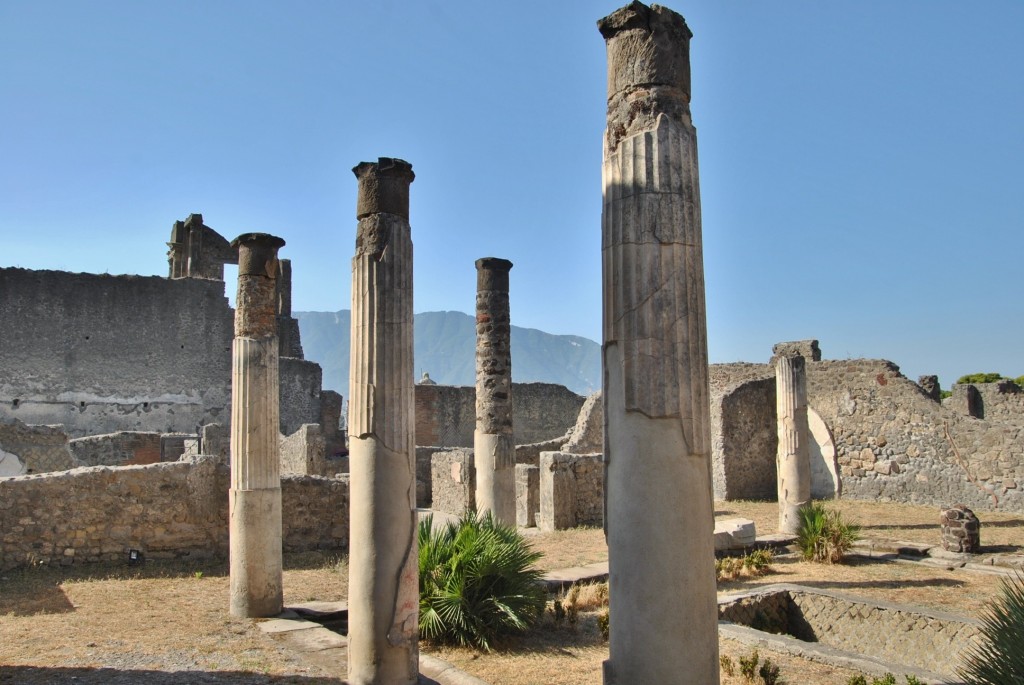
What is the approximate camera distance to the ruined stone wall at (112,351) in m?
26.5

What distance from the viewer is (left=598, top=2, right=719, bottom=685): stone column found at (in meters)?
3.49

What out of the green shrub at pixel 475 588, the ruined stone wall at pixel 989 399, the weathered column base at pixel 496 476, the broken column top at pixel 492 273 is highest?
the broken column top at pixel 492 273

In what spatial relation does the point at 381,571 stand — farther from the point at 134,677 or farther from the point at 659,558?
the point at 659,558

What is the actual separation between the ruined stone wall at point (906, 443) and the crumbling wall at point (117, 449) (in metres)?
16.3

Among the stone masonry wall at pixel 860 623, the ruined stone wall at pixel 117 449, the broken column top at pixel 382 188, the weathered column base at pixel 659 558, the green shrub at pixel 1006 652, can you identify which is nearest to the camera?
the weathered column base at pixel 659 558

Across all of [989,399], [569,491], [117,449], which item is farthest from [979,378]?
[117,449]

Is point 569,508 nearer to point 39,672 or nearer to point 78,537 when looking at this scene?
point 78,537

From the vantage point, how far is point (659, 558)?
3496 mm

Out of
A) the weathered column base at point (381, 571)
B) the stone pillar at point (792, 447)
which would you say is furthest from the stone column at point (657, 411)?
the stone pillar at point (792, 447)

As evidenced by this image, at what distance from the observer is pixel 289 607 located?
829 cm

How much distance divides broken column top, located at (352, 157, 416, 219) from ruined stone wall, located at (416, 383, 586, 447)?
21.3m

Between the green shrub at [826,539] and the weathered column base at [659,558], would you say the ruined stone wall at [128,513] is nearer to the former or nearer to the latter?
the green shrub at [826,539]

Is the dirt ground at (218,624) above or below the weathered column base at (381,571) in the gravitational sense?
below

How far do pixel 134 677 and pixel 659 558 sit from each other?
14.0 ft
